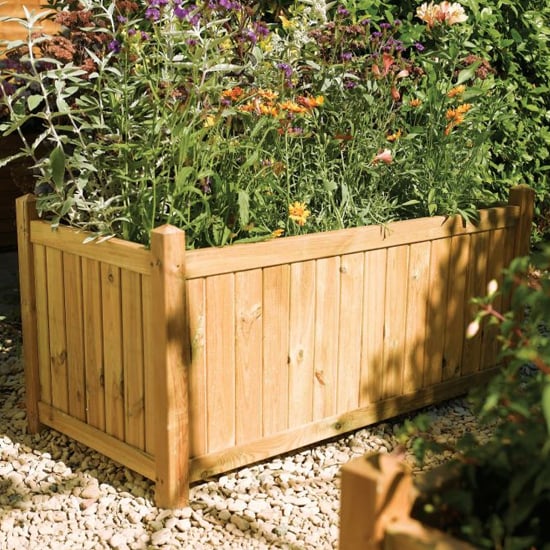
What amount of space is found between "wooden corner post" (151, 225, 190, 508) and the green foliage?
3.97 feet

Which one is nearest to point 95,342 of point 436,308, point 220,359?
point 220,359

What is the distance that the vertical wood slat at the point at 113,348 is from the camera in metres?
2.76

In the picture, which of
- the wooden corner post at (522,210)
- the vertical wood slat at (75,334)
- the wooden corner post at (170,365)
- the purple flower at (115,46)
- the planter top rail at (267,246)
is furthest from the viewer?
the wooden corner post at (522,210)

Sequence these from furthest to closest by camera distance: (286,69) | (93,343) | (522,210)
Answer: (522,210) → (286,69) → (93,343)

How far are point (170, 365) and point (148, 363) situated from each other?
4.9 inches

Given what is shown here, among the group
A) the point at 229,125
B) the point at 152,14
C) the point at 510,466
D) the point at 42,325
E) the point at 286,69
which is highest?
the point at 152,14

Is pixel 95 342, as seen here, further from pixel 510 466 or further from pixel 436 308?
pixel 510 466

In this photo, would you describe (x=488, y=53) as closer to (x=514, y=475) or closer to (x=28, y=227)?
(x=28, y=227)

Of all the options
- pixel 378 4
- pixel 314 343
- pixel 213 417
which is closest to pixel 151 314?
pixel 213 417

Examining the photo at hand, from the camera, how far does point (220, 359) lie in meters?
2.72

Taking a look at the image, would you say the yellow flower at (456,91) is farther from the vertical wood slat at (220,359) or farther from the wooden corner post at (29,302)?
the wooden corner post at (29,302)

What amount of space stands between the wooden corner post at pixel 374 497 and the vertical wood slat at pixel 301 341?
1.54 m

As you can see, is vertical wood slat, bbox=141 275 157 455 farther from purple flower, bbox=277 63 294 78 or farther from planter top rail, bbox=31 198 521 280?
purple flower, bbox=277 63 294 78

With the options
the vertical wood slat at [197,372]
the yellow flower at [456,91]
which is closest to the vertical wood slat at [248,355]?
the vertical wood slat at [197,372]
